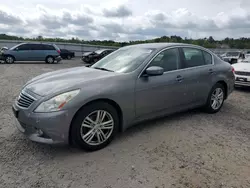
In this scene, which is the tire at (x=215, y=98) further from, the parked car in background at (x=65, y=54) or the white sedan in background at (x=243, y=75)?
the parked car in background at (x=65, y=54)

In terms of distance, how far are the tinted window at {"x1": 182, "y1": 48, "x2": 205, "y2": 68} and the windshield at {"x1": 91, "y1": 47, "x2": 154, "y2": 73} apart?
82 cm

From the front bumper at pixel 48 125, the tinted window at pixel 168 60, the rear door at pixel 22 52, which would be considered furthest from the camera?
the rear door at pixel 22 52

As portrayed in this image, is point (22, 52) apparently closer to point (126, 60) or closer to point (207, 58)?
point (126, 60)

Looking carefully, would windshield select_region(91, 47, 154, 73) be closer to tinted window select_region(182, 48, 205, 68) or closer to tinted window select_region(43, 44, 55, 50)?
tinted window select_region(182, 48, 205, 68)

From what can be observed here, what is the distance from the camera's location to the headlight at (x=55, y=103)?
2.74m

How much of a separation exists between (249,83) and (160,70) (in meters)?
5.46

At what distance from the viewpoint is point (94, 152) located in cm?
305

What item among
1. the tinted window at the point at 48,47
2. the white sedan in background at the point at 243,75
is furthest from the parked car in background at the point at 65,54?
the white sedan in background at the point at 243,75

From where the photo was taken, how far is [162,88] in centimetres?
368

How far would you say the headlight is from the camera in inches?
108

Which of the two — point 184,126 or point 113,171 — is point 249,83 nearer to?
point 184,126

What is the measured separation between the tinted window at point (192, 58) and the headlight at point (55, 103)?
241 centimetres

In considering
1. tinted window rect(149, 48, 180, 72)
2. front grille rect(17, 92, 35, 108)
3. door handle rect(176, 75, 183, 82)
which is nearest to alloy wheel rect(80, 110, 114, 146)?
front grille rect(17, 92, 35, 108)

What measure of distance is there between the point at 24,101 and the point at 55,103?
1.86ft
